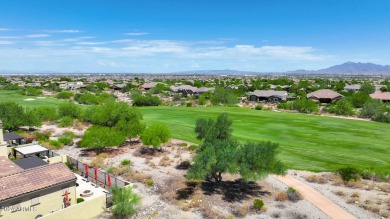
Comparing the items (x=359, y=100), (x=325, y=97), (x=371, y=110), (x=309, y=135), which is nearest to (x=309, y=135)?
(x=309, y=135)

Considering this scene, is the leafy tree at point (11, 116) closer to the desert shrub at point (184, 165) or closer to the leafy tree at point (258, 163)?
the desert shrub at point (184, 165)

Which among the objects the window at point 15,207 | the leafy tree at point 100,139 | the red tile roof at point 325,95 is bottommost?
the window at point 15,207

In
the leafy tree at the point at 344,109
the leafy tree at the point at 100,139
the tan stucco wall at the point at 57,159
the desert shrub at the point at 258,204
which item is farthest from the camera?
the leafy tree at the point at 344,109

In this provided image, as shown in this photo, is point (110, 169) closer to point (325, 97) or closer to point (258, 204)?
point (258, 204)

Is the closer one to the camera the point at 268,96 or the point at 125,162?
the point at 125,162

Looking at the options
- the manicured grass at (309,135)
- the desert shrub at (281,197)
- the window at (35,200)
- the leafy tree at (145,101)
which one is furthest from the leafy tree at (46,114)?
the desert shrub at (281,197)

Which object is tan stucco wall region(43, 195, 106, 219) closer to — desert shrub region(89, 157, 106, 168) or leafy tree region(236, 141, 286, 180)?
leafy tree region(236, 141, 286, 180)
